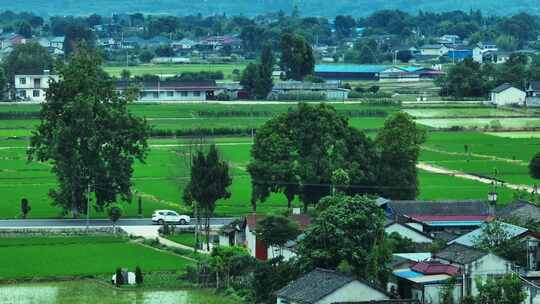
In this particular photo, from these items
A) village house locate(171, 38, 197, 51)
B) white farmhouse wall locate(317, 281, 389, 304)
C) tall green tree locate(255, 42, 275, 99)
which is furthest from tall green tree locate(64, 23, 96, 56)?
white farmhouse wall locate(317, 281, 389, 304)

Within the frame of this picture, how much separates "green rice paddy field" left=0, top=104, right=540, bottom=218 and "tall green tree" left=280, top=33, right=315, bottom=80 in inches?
944

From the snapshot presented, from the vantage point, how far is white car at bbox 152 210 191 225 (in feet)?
135

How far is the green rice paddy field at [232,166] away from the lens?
44.8 m

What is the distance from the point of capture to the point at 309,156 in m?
42.7

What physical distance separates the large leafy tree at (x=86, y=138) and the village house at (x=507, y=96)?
37.6 m

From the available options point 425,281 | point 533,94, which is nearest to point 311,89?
point 533,94

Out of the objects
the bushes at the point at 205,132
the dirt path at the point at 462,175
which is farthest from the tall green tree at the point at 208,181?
the bushes at the point at 205,132

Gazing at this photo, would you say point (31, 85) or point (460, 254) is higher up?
point (460, 254)

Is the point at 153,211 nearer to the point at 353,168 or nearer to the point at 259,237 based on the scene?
the point at 353,168

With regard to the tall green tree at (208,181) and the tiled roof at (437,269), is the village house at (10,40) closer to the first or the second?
the tall green tree at (208,181)

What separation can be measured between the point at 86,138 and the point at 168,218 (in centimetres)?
417

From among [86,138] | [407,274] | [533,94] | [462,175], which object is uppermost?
[86,138]

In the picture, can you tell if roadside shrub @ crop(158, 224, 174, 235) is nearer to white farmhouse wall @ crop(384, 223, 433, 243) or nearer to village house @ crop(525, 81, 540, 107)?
white farmhouse wall @ crop(384, 223, 433, 243)

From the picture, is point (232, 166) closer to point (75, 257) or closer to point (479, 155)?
point (479, 155)
